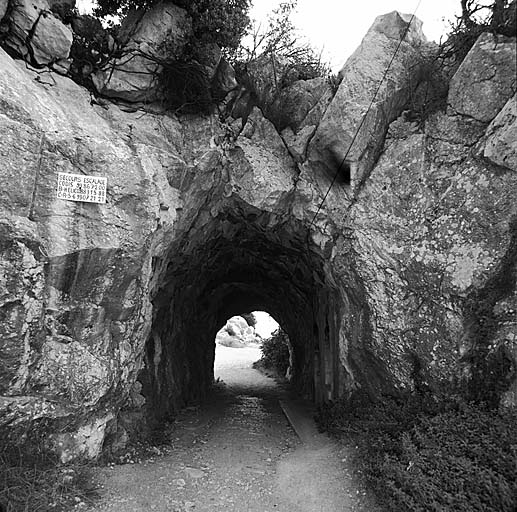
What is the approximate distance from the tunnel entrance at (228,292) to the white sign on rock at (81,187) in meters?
1.77

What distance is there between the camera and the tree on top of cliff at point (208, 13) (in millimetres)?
7406

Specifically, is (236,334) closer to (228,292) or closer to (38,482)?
(228,292)

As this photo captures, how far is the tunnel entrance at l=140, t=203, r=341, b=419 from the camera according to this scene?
8.67m

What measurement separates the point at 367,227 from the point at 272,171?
2179 mm

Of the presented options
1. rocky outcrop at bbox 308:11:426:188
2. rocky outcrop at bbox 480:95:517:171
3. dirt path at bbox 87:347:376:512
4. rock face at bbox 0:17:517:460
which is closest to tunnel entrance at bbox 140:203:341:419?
rock face at bbox 0:17:517:460

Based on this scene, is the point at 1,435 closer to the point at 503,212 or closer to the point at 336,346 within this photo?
the point at 336,346

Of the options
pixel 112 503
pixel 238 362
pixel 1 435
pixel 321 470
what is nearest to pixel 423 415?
pixel 321 470

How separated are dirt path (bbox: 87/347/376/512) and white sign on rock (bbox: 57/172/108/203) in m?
3.67

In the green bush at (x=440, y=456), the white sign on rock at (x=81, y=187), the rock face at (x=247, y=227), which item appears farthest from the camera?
the white sign on rock at (x=81, y=187)

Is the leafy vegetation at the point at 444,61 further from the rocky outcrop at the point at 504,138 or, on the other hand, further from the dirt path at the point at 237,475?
the dirt path at the point at 237,475

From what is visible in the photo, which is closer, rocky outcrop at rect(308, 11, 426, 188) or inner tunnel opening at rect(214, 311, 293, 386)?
rocky outcrop at rect(308, 11, 426, 188)

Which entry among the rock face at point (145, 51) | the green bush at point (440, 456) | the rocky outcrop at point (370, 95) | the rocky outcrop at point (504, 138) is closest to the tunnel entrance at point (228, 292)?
the rocky outcrop at point (370, 95)

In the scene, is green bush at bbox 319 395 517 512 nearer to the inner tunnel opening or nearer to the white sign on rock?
the white sign on rock

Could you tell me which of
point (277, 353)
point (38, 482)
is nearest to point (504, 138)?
point (38, 482)
